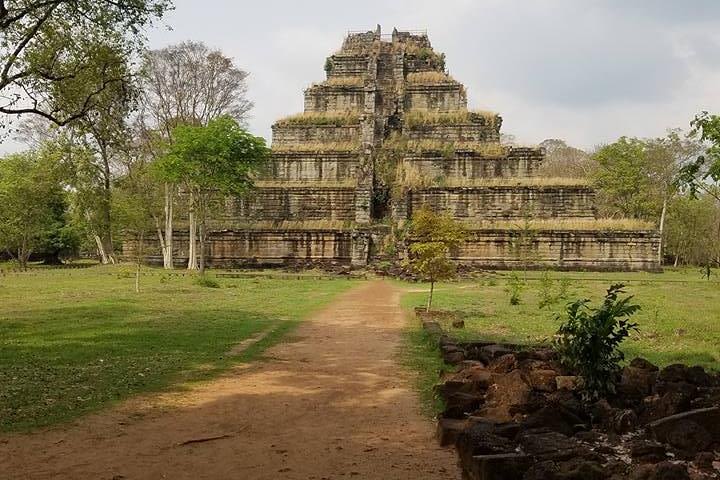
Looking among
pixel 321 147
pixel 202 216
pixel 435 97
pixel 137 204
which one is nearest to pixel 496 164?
pixel 435 97

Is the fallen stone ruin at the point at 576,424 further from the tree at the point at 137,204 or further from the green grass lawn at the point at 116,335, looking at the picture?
the tree at the point at 137,204

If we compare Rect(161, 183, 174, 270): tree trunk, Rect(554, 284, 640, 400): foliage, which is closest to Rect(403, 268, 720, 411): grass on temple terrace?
Rect(554, 284, 640, 400): foliage

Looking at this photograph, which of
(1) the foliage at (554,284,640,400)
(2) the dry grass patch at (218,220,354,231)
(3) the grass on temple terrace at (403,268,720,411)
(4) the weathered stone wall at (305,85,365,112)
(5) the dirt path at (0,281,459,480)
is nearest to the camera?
(5) the dirt path at (0,281,459,480)

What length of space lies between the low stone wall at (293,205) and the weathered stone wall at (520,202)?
5699 millimetres

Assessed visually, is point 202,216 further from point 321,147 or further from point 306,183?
point 321,147

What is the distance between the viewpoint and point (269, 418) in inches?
295

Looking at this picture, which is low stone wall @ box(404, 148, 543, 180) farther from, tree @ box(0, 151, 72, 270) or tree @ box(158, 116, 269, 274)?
tree @ box(0, 151, 72, 270)

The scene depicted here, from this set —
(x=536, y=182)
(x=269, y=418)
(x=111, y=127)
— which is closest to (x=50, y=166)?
(x=111, y=127)

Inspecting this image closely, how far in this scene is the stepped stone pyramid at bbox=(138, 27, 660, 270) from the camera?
3522 cm

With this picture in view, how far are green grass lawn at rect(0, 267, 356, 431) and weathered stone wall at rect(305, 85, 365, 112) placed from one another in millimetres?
21262

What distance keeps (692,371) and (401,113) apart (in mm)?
36617

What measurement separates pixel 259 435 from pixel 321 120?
3670 cm

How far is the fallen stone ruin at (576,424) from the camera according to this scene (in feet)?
15.4

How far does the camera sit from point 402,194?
3738 cm
